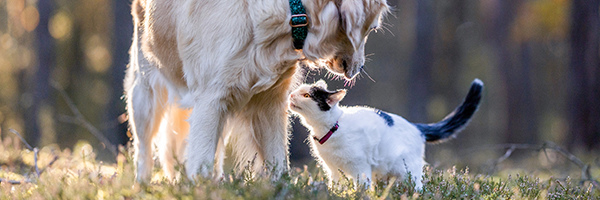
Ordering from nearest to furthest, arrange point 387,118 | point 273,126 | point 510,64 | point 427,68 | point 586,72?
point 273,126
point 387,118
point 586,72
point 427,68
point 510,64

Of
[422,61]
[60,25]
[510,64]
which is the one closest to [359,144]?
[422,61]

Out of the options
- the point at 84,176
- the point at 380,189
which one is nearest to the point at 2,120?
the point at 84,176

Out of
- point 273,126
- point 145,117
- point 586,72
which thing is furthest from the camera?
point 586,72

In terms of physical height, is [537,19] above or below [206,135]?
below

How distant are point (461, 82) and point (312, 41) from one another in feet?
56.9

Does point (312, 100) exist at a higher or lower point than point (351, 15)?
lower

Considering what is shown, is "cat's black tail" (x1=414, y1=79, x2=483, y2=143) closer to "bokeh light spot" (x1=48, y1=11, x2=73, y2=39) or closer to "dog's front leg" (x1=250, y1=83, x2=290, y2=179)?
"dog's front leg" (x1=250, y1=83, x2=290, y2=179)

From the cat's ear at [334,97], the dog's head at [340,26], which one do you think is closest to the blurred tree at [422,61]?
the cat's ear at [334,97]

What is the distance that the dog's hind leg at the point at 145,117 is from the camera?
4422 millimetres

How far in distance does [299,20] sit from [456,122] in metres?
2.35

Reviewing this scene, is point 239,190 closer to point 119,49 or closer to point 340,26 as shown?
point 340,26

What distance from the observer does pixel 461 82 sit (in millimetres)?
18906

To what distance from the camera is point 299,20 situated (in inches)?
112

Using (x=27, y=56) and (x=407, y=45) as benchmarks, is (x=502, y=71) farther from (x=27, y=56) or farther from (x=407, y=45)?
(x=27, y=56)
